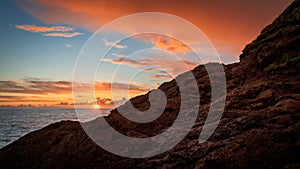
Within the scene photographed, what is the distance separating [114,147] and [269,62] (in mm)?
8643

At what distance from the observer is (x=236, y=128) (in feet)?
28.9

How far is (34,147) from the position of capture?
12.4 m

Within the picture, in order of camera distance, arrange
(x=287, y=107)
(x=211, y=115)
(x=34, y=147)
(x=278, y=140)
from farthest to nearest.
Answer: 1. (x=34, y=147)
2. (x=211, y=115)
3. (x=287, y=107)
4. (x=278, y=140)

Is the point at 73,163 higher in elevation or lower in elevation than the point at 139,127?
lower

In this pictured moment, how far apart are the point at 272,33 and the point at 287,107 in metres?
6.31

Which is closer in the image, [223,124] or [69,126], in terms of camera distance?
[223,124]

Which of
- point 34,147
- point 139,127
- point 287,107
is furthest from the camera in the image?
point 34,147

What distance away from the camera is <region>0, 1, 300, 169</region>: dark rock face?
7867mm

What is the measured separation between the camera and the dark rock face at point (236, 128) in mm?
7867

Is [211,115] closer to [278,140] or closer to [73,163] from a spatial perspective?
[278,140]

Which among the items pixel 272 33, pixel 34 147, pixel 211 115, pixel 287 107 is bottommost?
pixel 287 107

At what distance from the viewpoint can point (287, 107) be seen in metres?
8.54

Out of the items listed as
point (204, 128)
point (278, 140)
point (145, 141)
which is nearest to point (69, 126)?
point (145, 141)

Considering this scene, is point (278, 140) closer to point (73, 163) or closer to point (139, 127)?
point (139, 127)
